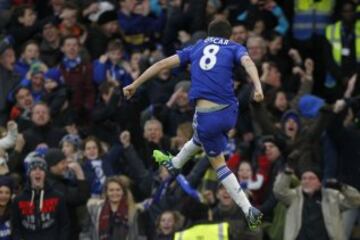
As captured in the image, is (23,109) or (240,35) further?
(23,109)

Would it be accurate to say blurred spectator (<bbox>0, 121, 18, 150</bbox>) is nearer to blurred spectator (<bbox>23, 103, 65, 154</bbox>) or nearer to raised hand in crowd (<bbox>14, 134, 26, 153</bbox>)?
raised hand in crowd (<bbox>14, 134, 26, 153</bbox>)

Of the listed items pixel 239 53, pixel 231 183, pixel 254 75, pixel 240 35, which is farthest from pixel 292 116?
pixel 254 75

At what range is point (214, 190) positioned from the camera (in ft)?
60.4

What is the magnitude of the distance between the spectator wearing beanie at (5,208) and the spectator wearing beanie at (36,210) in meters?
0.08

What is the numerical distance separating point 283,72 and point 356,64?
1.03 m

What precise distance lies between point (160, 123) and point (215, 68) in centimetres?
484

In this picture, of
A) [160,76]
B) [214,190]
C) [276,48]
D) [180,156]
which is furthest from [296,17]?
[180,156]

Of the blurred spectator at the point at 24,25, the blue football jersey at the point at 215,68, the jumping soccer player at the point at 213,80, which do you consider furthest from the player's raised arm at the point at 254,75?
the blurred spectator at the point at 24,25

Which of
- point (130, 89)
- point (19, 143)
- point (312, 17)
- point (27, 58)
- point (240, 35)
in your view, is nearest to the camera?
point (130, 89)

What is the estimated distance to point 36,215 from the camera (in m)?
18.0

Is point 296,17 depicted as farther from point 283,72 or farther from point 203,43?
point 203,43

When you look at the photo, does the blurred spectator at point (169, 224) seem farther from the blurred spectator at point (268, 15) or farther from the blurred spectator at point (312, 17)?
the blurred spectator at point (312, 17)

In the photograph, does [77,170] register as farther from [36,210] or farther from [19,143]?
[19,143]

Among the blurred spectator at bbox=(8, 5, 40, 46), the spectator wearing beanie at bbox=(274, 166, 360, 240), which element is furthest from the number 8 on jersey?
the blurred spectator at bbox=(8, 5, 40, 46)
